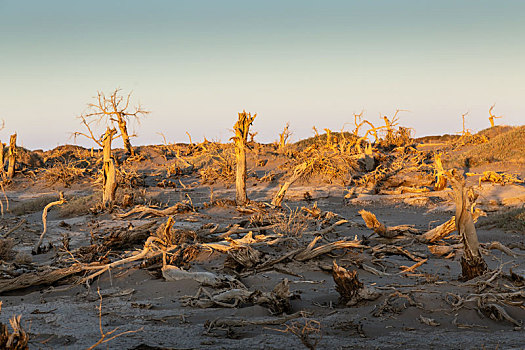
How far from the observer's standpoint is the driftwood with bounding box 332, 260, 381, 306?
4.65m

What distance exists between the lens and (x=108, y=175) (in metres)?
13.7

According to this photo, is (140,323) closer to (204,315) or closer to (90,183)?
(204,315)

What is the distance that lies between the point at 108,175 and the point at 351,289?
34.4 ft

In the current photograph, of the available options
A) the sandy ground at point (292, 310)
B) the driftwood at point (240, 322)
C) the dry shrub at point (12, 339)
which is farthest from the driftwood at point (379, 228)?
the dry shrub at point (12, 339)

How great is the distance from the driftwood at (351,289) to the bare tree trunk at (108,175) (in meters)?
9.68

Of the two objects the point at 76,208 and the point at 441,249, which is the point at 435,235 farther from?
the point at 76,208

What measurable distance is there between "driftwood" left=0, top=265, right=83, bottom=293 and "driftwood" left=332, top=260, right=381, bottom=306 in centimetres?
359

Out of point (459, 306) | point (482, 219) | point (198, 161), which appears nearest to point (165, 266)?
point (459, 306)

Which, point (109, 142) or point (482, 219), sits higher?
point (109, 142)

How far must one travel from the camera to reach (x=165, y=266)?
6.29 metres

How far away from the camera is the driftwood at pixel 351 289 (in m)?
4.65

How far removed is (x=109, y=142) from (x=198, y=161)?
962 centimetres

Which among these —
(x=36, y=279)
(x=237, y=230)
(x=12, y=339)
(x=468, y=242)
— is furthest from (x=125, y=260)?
(x=468, y=242)

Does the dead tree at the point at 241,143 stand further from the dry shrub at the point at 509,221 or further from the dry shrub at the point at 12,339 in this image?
the dry shrub at the point at 12,339
